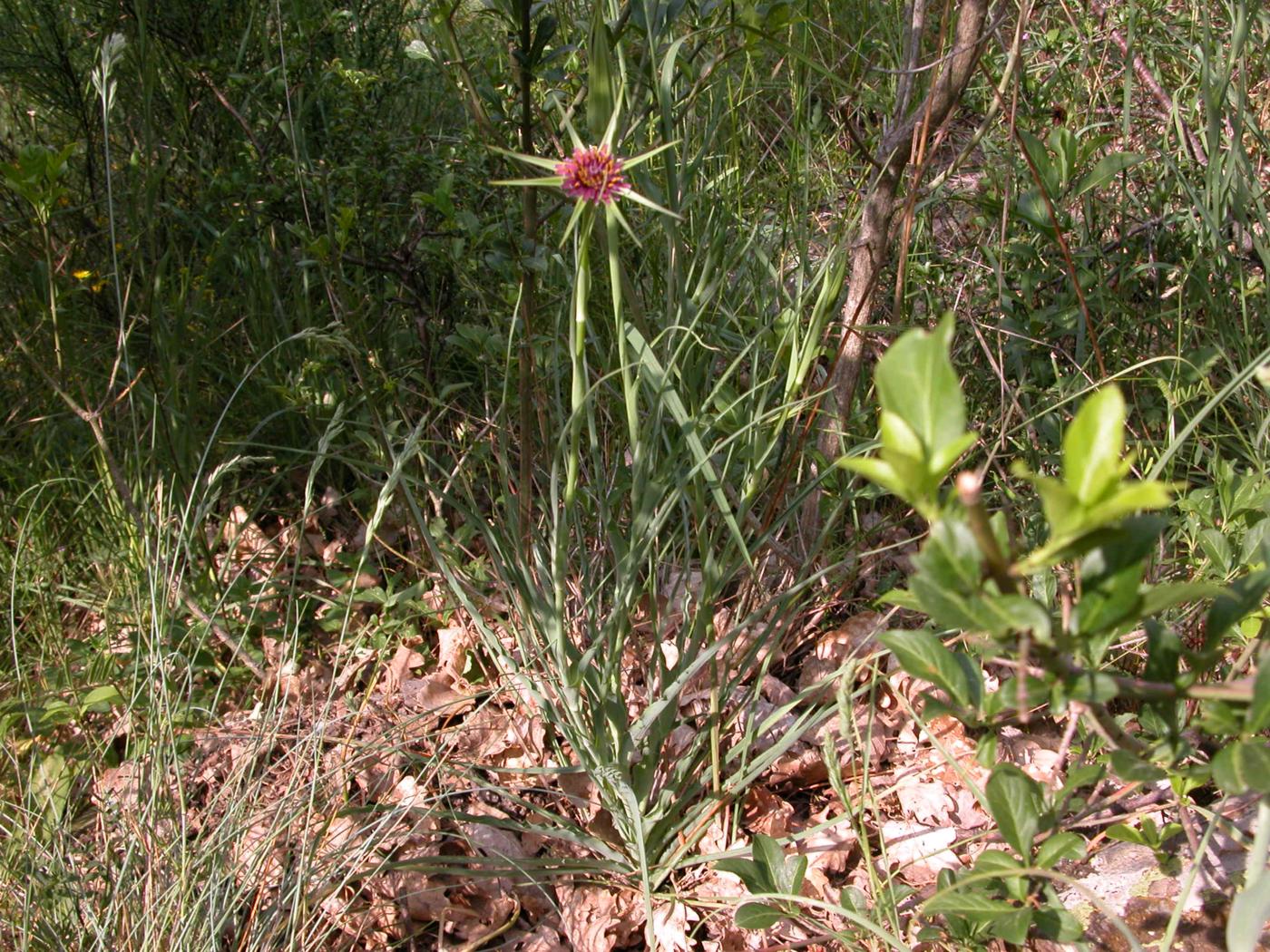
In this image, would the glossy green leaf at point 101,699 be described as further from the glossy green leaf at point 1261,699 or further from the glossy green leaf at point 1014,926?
the glossy green leaf at point 1261,699

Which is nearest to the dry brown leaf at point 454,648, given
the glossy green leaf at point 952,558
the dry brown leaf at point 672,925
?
the dry brown leaf at point 672,925

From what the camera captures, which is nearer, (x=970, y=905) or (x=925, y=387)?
(x=925, y=387)

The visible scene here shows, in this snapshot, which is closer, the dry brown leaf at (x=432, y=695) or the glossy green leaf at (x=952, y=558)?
the glossy green leaf at (x=952, y=558)

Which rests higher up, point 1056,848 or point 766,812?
point 1056,848

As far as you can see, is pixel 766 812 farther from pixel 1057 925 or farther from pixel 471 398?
pixel 471 398

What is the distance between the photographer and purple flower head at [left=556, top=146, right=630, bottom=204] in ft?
3.43

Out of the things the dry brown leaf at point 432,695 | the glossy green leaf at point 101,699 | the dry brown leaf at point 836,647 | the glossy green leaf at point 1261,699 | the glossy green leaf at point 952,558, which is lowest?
the glossy green leaf at point 101,699

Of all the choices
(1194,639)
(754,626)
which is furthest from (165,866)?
(1194,639)

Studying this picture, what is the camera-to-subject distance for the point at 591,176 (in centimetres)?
105

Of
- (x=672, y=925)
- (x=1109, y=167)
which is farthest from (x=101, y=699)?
(x=1109, y=167)

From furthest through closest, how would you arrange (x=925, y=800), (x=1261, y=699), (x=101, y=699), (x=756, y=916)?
(x=101, y=699)
(x=925, y=800)
(x=756, y=916)
(x=1261, y=699)

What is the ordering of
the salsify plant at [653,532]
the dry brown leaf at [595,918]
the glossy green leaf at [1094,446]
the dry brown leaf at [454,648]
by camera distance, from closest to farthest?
1. the glossy green leaf at [1094,446]
2. the salsify plant at [653,532]
3. the dry brown leaf at [595,918]
4. the dry brown leaf at [454,648]

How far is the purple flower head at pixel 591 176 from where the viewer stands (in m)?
1.05

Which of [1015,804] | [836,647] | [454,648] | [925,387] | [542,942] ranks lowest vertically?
[542,942]
